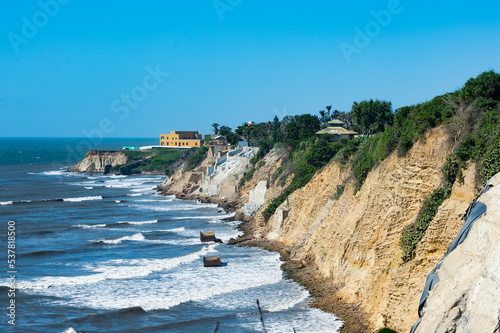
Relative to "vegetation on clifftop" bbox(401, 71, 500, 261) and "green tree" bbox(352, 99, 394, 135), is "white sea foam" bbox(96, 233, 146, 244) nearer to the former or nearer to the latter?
"green tree" bbox(352, 99, 394, 135)

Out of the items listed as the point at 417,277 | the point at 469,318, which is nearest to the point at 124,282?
the point at 417,277

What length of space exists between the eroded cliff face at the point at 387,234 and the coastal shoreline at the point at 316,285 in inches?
15.9

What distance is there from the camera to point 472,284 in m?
13.4

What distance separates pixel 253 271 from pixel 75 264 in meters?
12.5

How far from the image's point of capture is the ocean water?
82.6 ft

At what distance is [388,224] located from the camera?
23453mm

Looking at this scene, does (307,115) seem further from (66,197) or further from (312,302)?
(312,302)

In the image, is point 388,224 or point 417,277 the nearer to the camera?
point 417,277

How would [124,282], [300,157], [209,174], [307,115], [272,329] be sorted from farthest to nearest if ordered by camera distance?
[209,174] < [307,115] < [300,157] < [124,282] < [272,329]

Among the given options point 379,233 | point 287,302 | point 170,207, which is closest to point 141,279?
point 287,302

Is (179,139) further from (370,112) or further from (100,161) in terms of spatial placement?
(370,112)

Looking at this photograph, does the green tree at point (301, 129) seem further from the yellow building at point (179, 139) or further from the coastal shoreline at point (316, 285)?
the yellow building at point (179, 139)

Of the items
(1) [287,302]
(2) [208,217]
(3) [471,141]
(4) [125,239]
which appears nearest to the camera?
(3) [471,141]

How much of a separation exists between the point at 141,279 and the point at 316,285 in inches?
411
